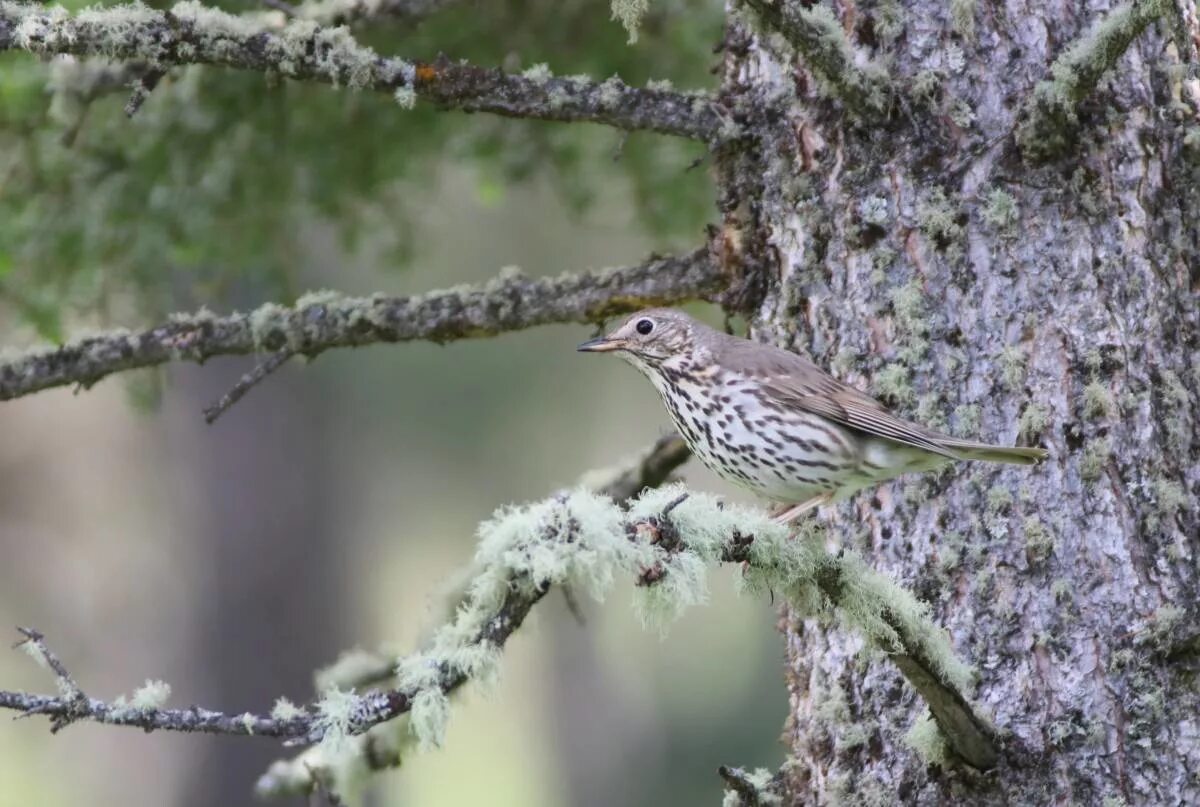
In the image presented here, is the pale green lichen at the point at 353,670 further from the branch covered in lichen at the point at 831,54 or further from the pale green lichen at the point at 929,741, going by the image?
the branch covered in lichen at the point at 831,54

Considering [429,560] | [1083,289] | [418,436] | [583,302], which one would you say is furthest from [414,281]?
[1083,289]

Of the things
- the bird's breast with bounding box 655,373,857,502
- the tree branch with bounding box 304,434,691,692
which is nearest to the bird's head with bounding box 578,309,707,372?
the bird's breast with bounding box 655,373,857,502

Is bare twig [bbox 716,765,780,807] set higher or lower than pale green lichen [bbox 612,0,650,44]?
lower

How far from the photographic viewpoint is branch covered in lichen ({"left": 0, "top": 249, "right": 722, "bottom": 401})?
4375mm

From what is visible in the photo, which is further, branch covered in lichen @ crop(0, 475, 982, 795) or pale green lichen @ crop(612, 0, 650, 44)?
pale green lichen @ crop(612, 0, 650, 44)

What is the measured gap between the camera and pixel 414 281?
12930mm

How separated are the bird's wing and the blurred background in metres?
0.58

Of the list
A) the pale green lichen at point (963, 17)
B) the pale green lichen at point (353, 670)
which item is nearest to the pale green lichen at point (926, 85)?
the pale green lichen at point (963, 17)

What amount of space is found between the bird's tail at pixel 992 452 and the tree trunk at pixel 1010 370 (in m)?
0.20

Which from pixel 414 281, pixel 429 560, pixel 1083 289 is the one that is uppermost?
pixel 414 281

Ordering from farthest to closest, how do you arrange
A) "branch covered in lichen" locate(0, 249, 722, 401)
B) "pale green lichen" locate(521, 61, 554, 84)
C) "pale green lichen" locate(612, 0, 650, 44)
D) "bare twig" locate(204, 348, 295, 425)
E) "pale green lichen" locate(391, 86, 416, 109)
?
"branch covered in lichen" locate(0, 249, 722, 401) < "bare twig" locate(204, 348, 295, 425) < "pale green lichen" locate(521, 61, 554, 84) < "pale green lichen" locate(391, 86, 416, 109) < "pale green lichen" locate(612, 0, 650, 44)

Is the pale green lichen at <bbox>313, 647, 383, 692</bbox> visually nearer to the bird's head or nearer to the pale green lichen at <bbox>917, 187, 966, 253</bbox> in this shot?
the bird's head

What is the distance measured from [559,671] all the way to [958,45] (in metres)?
12.3

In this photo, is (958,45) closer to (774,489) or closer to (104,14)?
(774,489)
